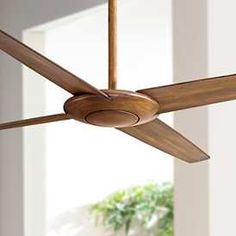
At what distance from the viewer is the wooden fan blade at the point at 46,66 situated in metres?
1.17

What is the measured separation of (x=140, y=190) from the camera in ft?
19.7

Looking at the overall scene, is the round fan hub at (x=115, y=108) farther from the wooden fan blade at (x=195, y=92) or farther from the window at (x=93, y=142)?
the window at (x=93, y=142)

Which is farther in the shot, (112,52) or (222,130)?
(222,130)

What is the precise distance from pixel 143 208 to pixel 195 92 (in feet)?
15.9

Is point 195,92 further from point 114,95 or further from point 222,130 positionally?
point 222,130

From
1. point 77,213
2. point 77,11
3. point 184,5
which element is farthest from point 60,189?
point 184,5

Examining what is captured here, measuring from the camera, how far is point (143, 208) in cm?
600

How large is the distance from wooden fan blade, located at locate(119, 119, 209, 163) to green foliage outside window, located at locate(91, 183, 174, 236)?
4378 millimetres

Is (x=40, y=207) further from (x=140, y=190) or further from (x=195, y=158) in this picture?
(x=140, y=190)

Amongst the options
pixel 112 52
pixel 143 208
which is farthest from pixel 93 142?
pixel 112 52

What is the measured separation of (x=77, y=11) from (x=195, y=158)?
4.77ft

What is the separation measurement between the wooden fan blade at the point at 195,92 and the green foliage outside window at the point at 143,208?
187 inches

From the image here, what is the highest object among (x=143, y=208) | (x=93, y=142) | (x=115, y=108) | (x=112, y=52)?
(x=93, y=142)

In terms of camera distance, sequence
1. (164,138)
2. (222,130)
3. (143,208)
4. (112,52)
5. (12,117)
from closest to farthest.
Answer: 1. (112,52)
2. (164,138)
3. (222,130)
4. (12,117)
5. (143,208)
